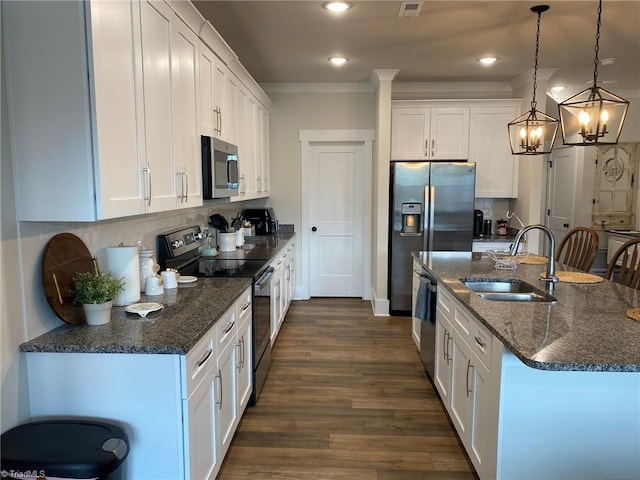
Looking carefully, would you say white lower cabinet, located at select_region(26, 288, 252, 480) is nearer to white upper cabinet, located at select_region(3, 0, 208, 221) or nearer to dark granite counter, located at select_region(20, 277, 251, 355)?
Answer: dark granite counter, located at select_region(20, 277, 251, 355)

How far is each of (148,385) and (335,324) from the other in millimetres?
3191

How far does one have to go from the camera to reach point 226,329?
7.25 ft

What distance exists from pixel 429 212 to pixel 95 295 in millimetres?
3747

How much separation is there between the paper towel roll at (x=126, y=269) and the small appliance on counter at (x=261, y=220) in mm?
2932

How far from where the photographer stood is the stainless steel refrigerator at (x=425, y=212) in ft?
15.8

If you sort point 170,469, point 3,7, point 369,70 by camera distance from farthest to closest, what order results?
point 369,70 < point 170,469 < point 3,7

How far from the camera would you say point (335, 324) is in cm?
470

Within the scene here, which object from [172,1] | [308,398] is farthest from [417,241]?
[172,1]

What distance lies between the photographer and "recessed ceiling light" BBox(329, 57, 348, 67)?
4215mm

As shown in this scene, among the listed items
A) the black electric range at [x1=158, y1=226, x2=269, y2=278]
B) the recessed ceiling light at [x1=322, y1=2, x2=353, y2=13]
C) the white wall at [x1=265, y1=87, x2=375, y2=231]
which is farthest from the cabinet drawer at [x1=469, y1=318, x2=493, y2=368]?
the white wall at [x1=265, y1=87, x2=375, y2=231]

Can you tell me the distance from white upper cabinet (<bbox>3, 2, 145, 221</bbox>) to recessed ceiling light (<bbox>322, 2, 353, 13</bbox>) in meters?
1.65

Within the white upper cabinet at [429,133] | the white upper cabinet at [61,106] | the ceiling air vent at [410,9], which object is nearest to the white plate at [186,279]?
the white upper cabinet at [61,106]

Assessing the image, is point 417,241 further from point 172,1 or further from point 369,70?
point 172,1

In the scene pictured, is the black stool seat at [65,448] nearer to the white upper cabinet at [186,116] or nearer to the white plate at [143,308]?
the white plate at [143,308]
